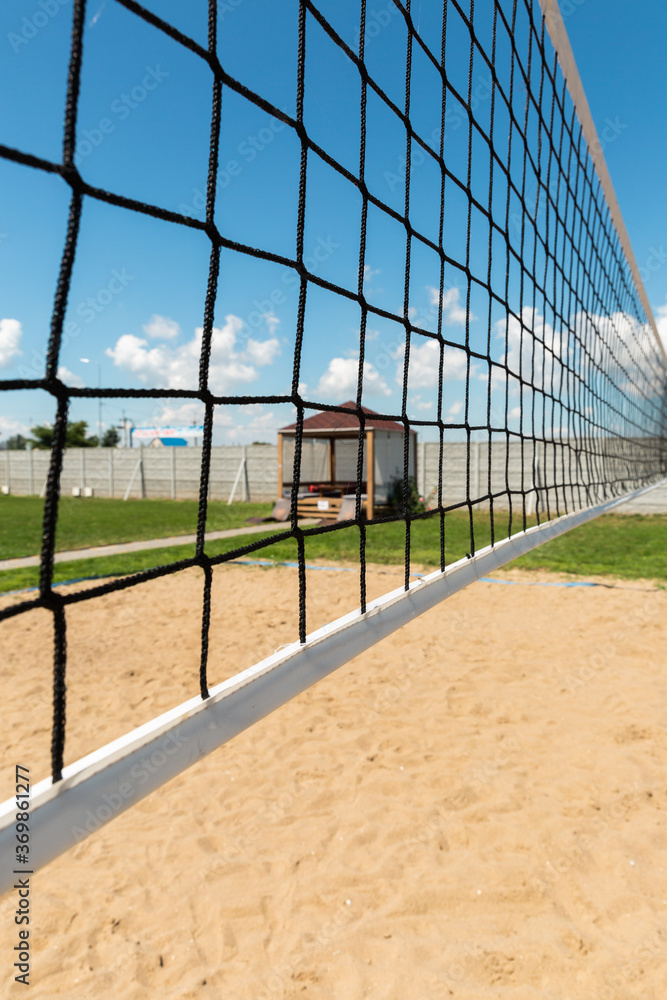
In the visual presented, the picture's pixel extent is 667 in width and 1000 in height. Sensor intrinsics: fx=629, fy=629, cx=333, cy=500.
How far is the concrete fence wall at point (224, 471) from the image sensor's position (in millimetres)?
12789

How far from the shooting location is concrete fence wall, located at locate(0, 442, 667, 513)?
12789mm

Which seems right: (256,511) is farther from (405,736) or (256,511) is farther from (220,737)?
(220,737)

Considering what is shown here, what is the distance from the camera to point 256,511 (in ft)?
42.2

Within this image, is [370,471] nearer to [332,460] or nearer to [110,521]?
[332,460]

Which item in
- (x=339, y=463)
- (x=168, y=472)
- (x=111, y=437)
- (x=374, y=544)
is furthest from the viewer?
(x=111, y=437)

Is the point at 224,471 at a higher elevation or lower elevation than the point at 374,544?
higher

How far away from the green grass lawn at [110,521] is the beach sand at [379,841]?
5.07 metres

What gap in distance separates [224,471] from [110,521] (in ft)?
16.0

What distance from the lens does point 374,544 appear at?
7.46m

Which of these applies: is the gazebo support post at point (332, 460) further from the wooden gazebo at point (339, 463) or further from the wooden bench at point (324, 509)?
the wooden bench at point (324, 509)

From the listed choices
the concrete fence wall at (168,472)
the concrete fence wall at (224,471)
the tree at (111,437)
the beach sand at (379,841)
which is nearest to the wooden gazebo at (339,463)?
the concrete fence wall at (224,471)

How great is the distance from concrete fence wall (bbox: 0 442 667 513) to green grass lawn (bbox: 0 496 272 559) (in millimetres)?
715

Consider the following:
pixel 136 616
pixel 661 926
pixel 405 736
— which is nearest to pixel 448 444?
pixel 136 616

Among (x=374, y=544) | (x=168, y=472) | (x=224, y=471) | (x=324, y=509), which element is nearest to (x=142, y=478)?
(x=168, y=472)
